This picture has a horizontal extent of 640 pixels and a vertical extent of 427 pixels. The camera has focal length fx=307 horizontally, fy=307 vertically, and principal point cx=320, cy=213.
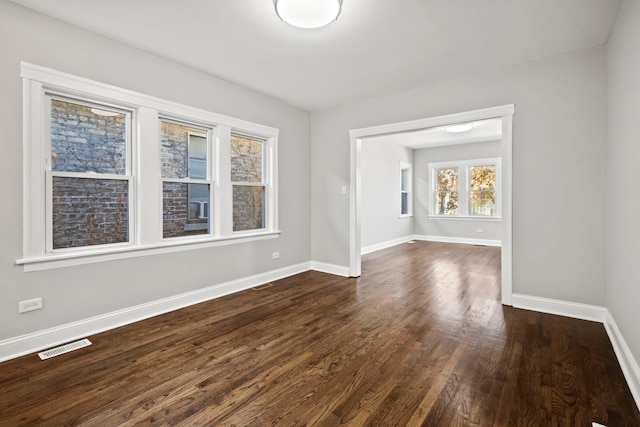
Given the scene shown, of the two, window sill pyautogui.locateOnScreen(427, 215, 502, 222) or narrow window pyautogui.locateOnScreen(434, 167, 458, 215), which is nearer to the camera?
window sill pyautogui.locateOnScreen(427, 215, 502, 222)

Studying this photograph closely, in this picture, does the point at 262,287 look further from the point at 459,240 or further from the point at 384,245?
the point at 459,240

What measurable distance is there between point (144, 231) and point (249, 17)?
2352 mm

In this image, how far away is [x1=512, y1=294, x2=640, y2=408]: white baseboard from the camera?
78.7 inches

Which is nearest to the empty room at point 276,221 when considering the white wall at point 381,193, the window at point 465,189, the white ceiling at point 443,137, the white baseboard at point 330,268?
the white baseboard at point 330,268

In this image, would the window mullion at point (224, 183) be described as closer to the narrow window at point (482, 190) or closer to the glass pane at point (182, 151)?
the glass pane at point (182, 151)

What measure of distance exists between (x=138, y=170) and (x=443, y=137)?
698 centimetres

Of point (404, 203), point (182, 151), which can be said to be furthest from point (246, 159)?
point (404, 203)

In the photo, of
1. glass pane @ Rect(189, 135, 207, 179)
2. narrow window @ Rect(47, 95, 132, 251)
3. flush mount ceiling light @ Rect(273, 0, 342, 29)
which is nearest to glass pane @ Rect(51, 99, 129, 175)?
narrow window @ Rect(47, 95, 132, 251)

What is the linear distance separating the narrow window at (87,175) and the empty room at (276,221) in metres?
0.02

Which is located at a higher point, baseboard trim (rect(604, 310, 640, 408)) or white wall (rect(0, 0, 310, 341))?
white wall (rect(0, 0, 310, 341))

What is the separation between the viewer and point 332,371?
2.24 meters

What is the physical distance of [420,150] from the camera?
30.9 ft

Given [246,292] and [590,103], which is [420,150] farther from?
[246,292]

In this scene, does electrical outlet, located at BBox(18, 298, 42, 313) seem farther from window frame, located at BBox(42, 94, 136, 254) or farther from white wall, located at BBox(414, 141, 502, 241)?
white wall, located at BBox(414, 141, 502, 241)
